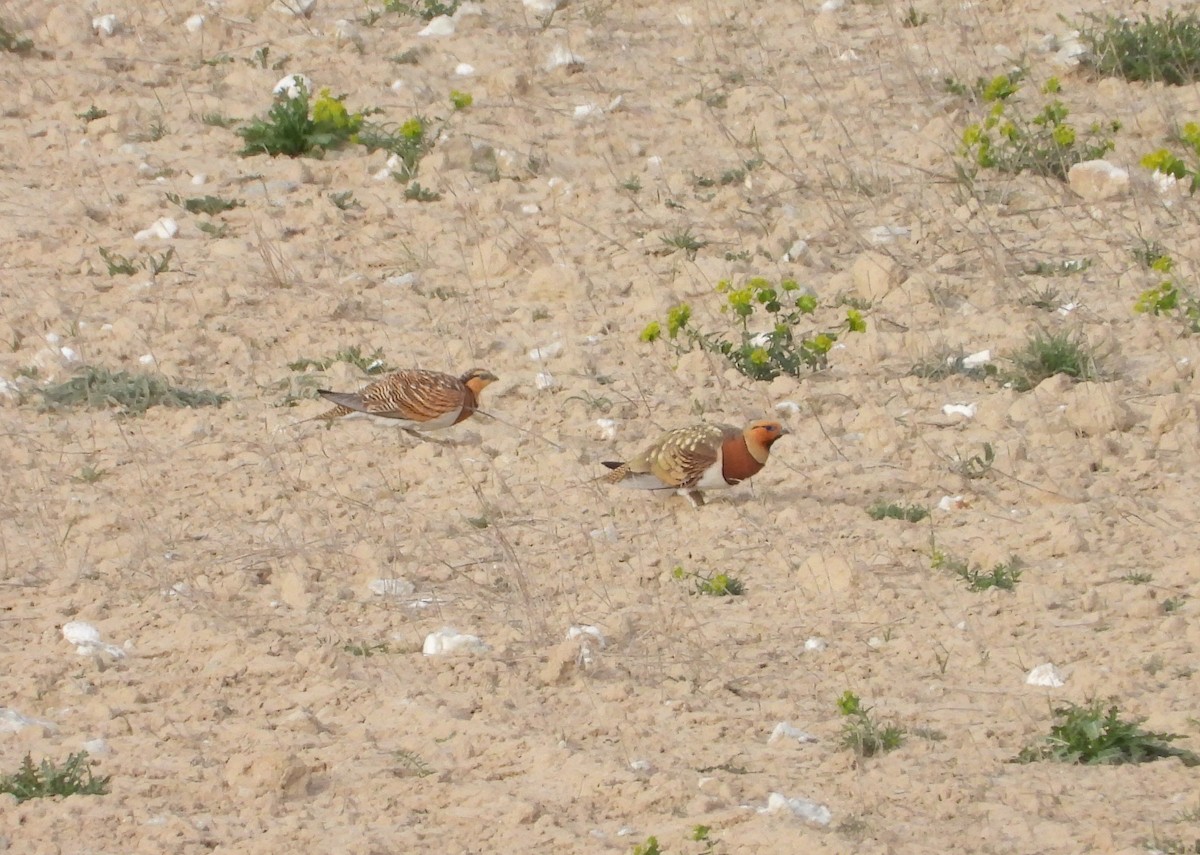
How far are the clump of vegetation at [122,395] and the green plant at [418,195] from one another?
94.8 inches

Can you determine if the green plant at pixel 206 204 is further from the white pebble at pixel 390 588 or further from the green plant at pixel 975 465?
the green plant at pixel 975 465

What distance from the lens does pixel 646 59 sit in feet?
39.5

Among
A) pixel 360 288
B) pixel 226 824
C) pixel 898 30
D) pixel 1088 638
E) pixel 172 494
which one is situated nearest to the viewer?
pixel 226 824

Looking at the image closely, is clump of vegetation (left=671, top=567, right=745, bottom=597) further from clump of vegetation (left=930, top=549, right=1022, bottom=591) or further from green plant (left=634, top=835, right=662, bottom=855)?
green plant (left=634, top=835, right=662, bottom=855)

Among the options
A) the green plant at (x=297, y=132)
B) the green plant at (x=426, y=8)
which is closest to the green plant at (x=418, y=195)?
the green plant at (x=297, y=132)

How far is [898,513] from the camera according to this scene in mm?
7051

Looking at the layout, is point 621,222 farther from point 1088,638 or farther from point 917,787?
point 917,787

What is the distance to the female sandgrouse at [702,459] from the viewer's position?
7.10 m

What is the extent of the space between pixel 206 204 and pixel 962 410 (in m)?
4.91

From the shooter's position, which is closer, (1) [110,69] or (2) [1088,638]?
(2) [1088,638]

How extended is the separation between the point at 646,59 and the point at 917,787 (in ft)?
26.1

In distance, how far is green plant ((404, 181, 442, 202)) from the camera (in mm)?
10367

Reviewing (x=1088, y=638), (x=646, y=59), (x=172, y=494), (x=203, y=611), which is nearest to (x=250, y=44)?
(x=646, y=59)

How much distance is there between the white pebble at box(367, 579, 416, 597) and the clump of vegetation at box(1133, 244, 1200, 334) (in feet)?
12.9
